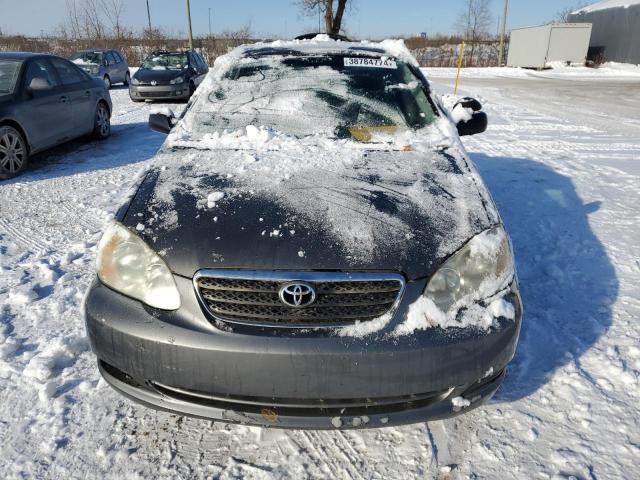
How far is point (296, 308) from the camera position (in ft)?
5.63

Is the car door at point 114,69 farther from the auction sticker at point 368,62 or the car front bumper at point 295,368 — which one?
the car front bumper at point 295,368

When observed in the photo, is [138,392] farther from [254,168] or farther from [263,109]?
[263,109]

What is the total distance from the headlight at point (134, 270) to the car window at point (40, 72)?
18.5 ft

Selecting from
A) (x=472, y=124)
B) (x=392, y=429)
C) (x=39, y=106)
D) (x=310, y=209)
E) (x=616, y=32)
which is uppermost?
(x=616, y=32)

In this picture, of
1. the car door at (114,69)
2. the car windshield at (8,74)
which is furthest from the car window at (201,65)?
the car windshield at (8,74)

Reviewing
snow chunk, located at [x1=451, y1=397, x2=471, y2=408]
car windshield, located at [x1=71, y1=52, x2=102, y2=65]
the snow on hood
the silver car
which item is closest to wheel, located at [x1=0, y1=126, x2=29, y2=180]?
the snow on hood

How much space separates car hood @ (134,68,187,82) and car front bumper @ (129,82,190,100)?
0.19m

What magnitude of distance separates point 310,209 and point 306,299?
48cm

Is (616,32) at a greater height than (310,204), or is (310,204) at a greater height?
(616,32)

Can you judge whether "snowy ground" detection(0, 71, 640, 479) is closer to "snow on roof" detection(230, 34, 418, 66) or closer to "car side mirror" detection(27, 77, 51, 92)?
"snow on roof" detection(230, 34, 418, 66)

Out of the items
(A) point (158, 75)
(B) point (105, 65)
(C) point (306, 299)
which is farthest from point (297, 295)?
(B) point (105, 65)

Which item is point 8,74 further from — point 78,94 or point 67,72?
point 67,72

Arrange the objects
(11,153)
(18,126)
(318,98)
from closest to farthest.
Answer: (318,98)
(11,153)
(18,126)

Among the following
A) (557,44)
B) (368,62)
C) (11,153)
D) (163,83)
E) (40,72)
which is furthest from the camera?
(557,44)
